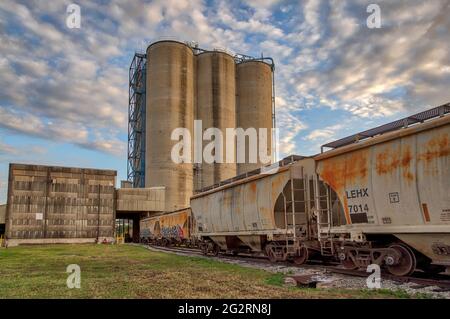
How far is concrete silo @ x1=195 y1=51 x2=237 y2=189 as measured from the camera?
5894cm

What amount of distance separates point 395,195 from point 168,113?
4723 centimetres

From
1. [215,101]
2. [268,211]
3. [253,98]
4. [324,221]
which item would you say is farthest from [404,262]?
[253,98]

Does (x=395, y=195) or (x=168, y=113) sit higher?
(x=168, y=113)

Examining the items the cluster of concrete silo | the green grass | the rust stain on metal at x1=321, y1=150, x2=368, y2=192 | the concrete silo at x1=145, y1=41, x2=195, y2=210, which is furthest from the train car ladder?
the cluster of concrete silo

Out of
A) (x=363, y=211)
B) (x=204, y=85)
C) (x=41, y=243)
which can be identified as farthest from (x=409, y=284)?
(x=204, y=85)

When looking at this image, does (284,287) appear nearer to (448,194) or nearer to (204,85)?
(448,194)

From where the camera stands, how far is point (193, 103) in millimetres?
60219

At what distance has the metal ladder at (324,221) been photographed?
41.4 ft

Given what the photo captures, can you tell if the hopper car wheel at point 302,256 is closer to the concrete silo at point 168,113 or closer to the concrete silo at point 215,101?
the concrete silo at point 168,113

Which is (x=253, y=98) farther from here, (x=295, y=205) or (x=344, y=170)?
(x=344, y=170)

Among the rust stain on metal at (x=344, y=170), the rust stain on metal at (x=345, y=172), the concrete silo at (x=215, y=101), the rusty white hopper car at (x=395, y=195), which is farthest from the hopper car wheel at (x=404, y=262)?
the concrete silo at (x=215, y=101)

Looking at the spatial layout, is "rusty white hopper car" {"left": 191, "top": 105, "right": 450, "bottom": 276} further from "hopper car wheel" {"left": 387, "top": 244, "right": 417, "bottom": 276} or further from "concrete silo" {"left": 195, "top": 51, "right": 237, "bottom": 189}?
"concrete silo" {"left": 195, "top": 51, "right": 237, "bottom": 189}

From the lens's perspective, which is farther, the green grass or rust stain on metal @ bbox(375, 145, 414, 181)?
rust stain on metal @ bbox(375, 145, 414, 181)
